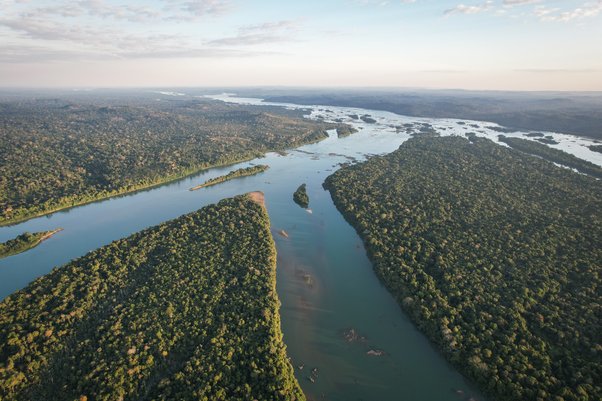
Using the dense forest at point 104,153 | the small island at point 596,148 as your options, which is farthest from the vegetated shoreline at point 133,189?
the small island at point 596,148

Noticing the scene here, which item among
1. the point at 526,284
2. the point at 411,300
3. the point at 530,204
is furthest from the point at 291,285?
the point at 530,204

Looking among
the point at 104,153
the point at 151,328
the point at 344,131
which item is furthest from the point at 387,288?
the point at 344,131

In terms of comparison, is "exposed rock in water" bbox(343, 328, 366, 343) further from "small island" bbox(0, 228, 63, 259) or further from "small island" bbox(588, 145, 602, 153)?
"small island" bbox(588, 145, 602, 153)

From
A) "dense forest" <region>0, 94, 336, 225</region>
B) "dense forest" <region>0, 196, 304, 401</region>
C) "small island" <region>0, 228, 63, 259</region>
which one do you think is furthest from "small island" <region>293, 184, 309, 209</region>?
"small island" <region>0, 228, 63, 259</region>

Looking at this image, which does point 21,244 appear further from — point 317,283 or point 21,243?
point 317,283

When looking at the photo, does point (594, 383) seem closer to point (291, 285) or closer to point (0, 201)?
point (291, 285)
